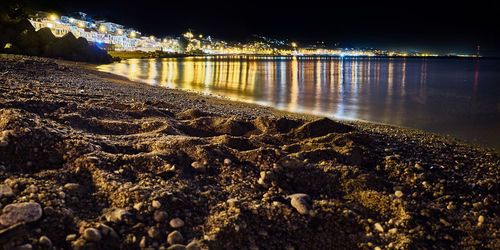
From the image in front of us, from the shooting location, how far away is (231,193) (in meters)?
3.62

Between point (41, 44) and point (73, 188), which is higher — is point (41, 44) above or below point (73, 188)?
above

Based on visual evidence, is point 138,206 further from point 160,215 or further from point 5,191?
point 5,191

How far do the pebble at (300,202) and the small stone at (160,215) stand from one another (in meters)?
1.25

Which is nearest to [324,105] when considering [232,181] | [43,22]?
[232,181]

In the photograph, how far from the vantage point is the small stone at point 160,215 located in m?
2.92

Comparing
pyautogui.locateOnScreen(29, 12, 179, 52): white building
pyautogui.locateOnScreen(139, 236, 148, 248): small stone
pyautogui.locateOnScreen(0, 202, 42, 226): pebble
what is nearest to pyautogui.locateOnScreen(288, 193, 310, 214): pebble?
pyautogui.locateOnScreen(139, 236, 148, 248): small stone

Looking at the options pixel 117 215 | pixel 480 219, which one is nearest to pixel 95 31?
pixel 117 215

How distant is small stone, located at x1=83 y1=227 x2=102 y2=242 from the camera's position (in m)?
2.56

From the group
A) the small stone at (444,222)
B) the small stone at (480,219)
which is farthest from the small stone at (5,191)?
the small stone at (480,219)

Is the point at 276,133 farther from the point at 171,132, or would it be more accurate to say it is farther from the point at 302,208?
the point at 302,208

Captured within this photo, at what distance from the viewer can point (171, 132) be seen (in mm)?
5711

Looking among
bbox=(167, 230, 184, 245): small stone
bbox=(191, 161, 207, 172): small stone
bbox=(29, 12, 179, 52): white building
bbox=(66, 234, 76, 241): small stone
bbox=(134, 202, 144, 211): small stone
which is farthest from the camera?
bbox=(29, 12, 179, 52): white building

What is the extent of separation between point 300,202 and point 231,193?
74 cm

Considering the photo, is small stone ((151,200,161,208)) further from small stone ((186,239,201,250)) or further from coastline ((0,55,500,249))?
small stone ((186,239,201,250))
